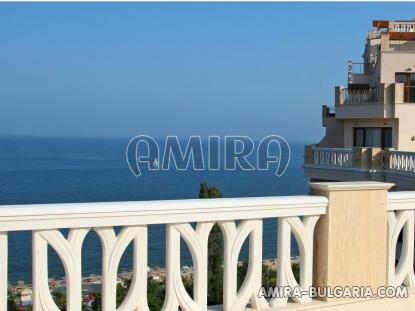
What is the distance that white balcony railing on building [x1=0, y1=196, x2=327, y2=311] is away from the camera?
3832 mm

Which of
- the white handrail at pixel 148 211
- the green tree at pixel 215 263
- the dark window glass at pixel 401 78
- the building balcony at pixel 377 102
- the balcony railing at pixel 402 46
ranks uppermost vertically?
the balcony railing at pixel 402 46

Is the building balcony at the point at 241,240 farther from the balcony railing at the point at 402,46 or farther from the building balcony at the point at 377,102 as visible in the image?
the balcony railing at the point at 402,46

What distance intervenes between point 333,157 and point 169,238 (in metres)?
23.5

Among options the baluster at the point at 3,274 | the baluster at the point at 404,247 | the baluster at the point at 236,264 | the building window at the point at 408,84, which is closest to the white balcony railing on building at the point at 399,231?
the baluster at the point at 404,247

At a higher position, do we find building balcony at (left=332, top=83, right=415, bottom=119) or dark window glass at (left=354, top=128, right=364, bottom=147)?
building balcony at (left=332, top=83, right=415, bottom=119)

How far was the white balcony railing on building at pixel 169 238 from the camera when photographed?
383cm

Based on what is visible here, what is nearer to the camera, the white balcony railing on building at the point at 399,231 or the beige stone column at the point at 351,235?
the beige stone column at the point at 351,235

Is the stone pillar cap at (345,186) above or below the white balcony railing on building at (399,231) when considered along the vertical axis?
above

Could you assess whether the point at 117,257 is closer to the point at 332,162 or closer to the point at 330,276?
the point at 330,276

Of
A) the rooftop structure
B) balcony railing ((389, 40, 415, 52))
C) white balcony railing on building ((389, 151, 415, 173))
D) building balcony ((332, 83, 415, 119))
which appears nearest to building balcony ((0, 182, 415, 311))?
white balcony railing on building ((389, 151, 415, 173))

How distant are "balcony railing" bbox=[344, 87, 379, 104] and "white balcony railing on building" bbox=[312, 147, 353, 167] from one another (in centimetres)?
309

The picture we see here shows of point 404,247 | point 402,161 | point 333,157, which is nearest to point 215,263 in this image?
point 404,247

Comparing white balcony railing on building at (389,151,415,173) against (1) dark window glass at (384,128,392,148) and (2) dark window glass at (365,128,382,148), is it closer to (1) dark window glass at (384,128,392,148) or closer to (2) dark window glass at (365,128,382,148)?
(1) dark window glass at (384,128,392,148)

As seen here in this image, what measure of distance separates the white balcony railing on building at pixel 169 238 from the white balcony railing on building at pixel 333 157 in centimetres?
2174
